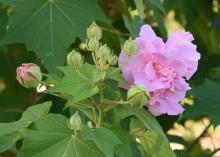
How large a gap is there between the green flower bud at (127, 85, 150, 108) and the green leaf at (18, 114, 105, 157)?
0.36ft

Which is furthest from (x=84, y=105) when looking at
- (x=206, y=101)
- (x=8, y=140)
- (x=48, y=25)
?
(x=206, y=101)

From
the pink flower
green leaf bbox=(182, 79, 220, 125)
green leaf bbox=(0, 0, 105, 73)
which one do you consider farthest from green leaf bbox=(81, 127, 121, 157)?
green leaf bbox=(182, 79, 220, 125)

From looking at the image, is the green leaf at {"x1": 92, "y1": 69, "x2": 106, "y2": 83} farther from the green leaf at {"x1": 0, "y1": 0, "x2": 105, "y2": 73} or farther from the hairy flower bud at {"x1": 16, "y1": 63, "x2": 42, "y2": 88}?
the green leaf at {"x1": 0, "y1": 0, "x2": 105, "y2": 73}

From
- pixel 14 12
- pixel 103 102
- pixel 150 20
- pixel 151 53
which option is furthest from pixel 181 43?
pixel 150 20

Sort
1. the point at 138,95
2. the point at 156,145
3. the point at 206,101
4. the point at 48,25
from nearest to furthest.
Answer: the point at 138,95 < the point at 156,145 < the point at 48,25 < the point at 206,101

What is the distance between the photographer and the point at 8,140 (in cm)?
119

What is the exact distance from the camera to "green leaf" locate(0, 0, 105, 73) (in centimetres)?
158

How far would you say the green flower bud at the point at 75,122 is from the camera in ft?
3.53

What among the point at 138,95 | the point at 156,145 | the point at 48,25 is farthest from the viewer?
the point at 48,25

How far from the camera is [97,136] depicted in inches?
42.1

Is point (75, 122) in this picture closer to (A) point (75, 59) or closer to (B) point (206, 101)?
(A) point (75, 59)

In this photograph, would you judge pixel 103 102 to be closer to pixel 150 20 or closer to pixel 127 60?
pixel 127 60

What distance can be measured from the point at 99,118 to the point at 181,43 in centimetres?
20

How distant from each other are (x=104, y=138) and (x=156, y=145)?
0.47 ft
